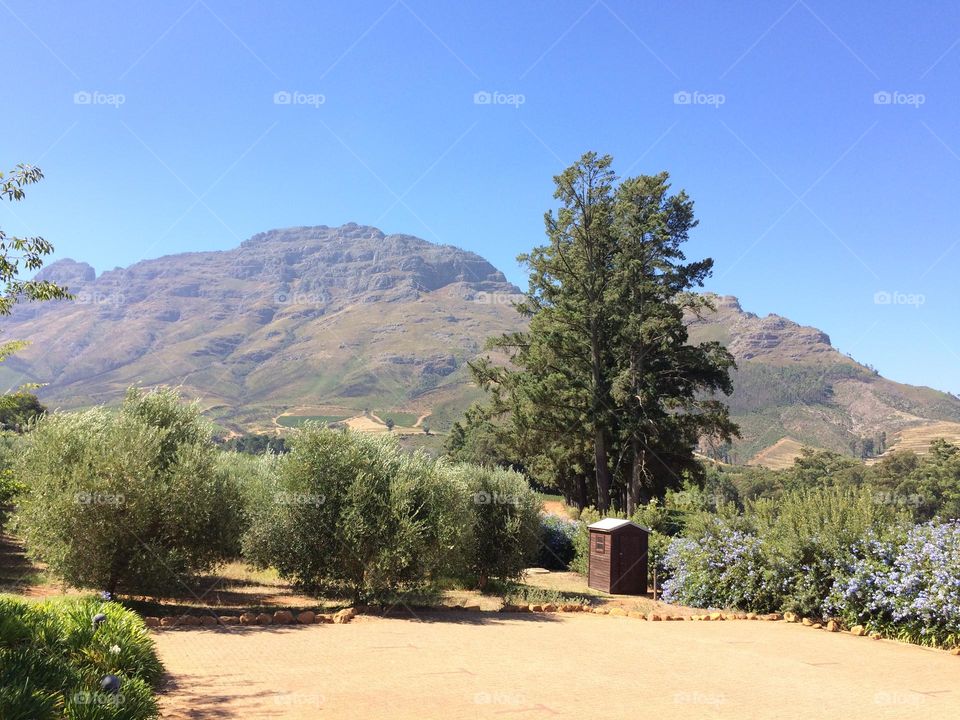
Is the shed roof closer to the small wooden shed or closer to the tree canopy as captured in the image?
the small wooden shed

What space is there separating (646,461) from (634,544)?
13420mm

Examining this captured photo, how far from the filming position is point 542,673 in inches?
356

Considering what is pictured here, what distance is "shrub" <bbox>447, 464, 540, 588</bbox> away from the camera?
754 inches

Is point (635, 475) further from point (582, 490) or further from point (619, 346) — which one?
point (582, 490)

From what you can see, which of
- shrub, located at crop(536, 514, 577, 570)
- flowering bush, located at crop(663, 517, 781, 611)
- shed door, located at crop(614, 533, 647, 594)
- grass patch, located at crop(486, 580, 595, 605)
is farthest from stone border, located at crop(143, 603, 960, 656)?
shrub, located at crop(536, 514, 577, 570)

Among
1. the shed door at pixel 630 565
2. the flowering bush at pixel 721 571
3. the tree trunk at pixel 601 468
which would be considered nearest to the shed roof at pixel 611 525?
the shed door at pixel 630 565

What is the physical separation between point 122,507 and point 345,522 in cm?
437

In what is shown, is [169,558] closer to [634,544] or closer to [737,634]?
[737,634]

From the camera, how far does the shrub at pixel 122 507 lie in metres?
12.9

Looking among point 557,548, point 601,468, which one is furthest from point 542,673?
point 601,468

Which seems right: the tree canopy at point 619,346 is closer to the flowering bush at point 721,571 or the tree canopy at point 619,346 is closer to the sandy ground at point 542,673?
the flowering bush at point 721,571

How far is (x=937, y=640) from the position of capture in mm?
11773

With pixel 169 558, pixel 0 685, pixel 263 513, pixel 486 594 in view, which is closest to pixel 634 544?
pixel 486 594

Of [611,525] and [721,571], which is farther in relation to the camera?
[611,525]
